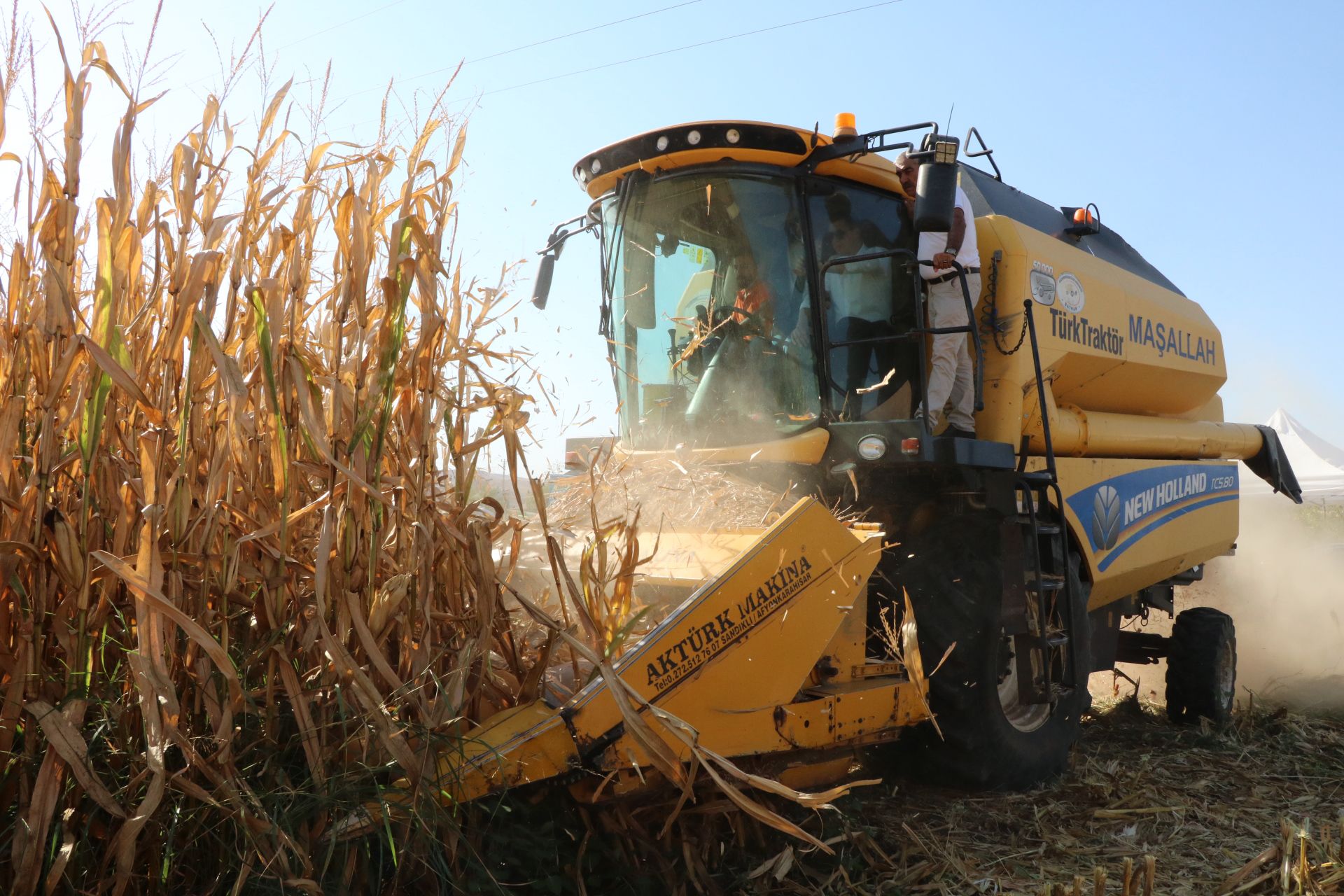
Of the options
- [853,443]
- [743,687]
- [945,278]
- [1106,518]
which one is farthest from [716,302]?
[1106,518]

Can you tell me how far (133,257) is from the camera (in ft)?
6.49

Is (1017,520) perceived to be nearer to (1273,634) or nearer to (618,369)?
(618,369)

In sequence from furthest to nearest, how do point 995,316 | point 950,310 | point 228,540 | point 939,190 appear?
point 995,316 < point 950,310 < point 939,190 < point 228,540

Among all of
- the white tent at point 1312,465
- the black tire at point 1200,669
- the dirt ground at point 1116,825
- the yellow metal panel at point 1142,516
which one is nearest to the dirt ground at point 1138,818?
the dirt ground at point 1116,825

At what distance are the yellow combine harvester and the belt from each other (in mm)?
100

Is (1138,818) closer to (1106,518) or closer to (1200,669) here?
(1106,518)

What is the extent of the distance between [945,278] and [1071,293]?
1.07 metres

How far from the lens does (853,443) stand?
3.63 m

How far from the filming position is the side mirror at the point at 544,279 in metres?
4.44

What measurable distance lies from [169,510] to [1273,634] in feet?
27.7

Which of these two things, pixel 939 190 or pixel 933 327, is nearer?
pixel 939 190

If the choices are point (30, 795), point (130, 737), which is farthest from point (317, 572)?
point (30, 795)

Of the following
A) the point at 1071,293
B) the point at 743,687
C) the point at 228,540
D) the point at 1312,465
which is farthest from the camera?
the point at 1312,465

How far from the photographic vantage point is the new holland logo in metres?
4.76
